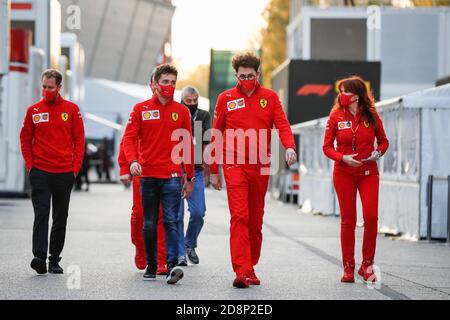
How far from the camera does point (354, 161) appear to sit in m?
10.3

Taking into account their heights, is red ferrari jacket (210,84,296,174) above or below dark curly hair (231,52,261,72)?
below

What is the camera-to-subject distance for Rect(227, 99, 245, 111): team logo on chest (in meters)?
10.0

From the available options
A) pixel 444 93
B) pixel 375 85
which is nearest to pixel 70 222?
pixel 444 93

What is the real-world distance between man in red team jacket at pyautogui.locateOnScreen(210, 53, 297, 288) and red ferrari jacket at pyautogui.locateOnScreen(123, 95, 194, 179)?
14.5 inches

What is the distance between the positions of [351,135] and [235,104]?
120cm

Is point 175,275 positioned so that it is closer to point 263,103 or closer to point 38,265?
point 38,265

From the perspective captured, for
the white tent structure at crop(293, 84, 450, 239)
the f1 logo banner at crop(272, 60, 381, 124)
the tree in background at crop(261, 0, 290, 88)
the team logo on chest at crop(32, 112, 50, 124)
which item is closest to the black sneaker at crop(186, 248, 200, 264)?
the team logo on chest at crop(32, 112, 50, 124)

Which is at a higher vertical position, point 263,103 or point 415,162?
point 263,103

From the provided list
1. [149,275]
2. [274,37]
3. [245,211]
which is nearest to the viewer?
[245,211]

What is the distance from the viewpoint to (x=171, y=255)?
10.1m

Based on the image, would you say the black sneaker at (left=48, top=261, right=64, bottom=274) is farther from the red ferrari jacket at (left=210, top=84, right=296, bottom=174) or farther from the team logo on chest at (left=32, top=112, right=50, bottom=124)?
the red ferrari jacket at (left=210, top=84, right=296, bottom=174)

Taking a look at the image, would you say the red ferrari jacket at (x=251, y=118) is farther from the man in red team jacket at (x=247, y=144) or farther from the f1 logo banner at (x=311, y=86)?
the f1 logo banner at (x=311, y=86)

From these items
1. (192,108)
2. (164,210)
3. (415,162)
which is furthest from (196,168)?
(415,162)
